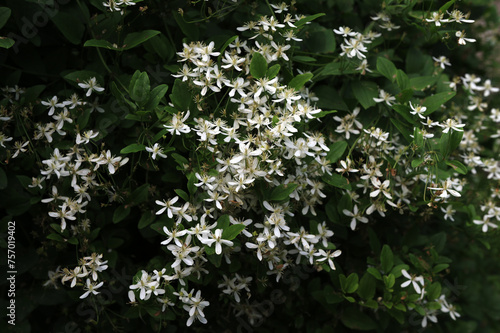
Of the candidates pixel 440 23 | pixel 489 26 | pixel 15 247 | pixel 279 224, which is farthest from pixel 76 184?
pixel 489 26

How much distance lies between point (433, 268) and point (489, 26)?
1.47 m

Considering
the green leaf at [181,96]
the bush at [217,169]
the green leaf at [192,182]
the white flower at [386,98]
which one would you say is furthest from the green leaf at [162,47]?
the white flower at [386,98]

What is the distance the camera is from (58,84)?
153 cm

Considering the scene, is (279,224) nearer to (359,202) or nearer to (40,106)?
(359,202)

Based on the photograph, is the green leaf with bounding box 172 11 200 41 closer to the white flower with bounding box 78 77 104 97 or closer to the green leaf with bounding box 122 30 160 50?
the green leaf with bounding box 122 30 160 50

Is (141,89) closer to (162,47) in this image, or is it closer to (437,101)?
(162,47)

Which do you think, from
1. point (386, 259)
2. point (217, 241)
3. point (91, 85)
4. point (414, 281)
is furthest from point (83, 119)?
point (414, 281)

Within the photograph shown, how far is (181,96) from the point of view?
1264 mm

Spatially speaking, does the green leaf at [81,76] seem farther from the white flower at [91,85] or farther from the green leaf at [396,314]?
the green leaf at [396,314]

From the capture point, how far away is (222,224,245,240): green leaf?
1.11m

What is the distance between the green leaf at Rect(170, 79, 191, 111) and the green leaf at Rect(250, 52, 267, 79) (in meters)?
0.18

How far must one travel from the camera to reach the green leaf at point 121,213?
130 cm

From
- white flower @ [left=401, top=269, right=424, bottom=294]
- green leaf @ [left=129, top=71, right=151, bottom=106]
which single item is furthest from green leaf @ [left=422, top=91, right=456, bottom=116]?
green leaf @ [left=129, top=71, right=151, bottom=106]

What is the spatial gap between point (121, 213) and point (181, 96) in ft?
1.19
